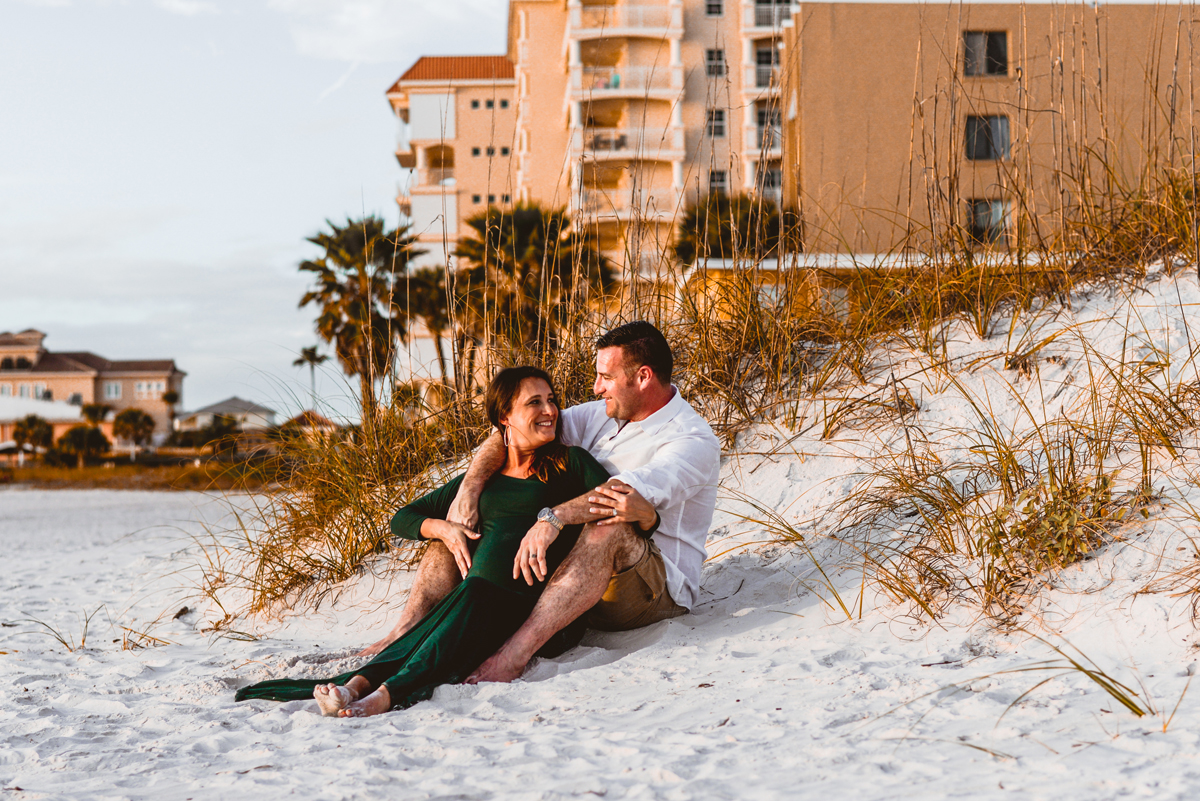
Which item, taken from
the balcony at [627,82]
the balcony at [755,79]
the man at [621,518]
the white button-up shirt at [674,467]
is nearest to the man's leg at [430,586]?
the man at [621,518]

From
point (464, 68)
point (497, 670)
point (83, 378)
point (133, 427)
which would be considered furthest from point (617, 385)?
point (83, 378)

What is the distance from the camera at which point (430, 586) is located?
294cm

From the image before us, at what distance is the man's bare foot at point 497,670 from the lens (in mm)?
A: 2641

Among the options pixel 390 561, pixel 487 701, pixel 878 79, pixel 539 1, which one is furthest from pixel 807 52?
pixel 539 1

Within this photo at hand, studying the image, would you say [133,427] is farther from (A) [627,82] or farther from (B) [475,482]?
(B) [475,482]

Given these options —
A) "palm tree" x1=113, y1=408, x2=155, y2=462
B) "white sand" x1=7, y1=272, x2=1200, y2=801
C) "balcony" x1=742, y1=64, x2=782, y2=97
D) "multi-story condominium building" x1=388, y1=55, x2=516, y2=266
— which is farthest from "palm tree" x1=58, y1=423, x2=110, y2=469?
"white sand" x1=7, y1=272, x2=1200, y2=801

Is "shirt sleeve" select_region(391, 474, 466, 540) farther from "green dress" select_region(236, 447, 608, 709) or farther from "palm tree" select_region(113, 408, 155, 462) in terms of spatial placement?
"palm tree" select_region(113, 408, 155, 462)

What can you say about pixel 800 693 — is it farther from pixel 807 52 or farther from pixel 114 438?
pixel 114 438

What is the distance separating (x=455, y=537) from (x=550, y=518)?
375 millimetres

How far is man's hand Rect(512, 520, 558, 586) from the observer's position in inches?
104

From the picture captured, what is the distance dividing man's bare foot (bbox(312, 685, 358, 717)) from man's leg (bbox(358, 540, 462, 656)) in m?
0.47

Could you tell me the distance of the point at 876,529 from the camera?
3.33 meters

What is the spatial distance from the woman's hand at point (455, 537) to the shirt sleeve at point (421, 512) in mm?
95

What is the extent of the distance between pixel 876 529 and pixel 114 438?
5997 centimetres
